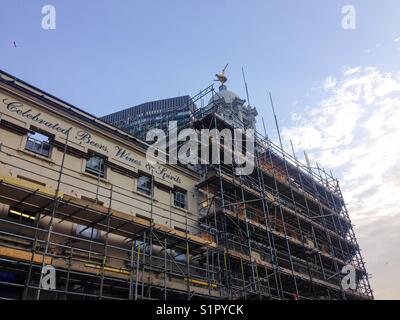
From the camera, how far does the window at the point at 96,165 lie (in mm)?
18875

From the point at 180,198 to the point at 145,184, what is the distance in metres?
2.73

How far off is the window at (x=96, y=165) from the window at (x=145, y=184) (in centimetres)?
237

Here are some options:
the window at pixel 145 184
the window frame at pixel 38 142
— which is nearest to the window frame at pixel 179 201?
the window at pixel 145 184

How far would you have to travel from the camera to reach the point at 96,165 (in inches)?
757

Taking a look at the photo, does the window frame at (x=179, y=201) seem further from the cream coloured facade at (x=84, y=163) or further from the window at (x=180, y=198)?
the cream coloured facade at (x=84, y=163)

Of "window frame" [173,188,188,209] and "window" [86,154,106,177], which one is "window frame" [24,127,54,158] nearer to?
"window" [86,154,106,177]

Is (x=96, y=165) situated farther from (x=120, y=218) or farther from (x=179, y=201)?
(x=179, y=201)

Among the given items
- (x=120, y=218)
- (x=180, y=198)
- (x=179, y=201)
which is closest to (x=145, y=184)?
Result: (x=179, y=201)

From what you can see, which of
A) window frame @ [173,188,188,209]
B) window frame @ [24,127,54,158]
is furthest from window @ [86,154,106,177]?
window frame @ [173,188,188,209]

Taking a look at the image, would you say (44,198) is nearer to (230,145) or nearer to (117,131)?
(117,131)

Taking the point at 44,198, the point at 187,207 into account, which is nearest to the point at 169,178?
the point at 187,207

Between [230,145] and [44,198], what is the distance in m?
14.4

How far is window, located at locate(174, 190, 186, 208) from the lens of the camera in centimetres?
2275
